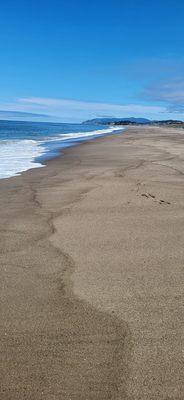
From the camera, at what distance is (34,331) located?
3.70 meters

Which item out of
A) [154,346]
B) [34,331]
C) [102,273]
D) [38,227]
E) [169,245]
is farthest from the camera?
[38,227]

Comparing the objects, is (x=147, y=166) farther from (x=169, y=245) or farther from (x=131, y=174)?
(x=169, y=245)

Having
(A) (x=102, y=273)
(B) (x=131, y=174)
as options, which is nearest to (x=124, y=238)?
(A) (x=102, y=273)

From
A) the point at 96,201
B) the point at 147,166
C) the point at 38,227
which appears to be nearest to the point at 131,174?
the point at 147,166

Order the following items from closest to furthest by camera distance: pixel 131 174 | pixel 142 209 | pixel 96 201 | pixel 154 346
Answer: pixel 154 346 < pixel 142 209 < pixel 96 201 < pixel 131 174

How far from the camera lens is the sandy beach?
3076 mm

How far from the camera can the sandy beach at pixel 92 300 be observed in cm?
308

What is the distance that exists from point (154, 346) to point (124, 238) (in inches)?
110

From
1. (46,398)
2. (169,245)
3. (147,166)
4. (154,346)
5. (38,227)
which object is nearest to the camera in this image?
(46,398)

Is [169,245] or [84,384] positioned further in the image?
[169,245]

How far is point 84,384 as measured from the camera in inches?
119

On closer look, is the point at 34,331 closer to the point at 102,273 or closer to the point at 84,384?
the point at 84,384

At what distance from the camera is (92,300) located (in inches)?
169

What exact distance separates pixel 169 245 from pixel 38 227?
205 centimetres
